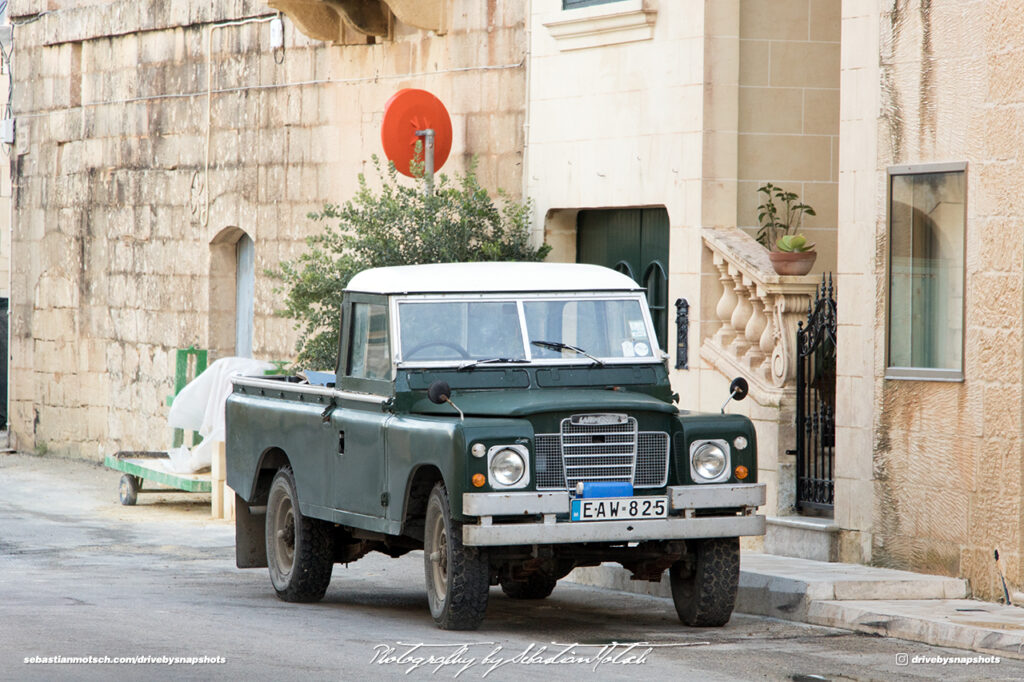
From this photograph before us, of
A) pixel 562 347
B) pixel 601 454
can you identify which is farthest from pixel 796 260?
pixel 601 454

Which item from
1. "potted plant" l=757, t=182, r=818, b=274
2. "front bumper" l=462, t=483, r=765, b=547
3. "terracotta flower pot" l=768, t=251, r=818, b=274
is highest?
"potted plant" l=757, t=182, r=818, b=274

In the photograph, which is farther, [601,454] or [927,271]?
[927,271]

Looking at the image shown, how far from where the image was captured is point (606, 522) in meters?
9.24

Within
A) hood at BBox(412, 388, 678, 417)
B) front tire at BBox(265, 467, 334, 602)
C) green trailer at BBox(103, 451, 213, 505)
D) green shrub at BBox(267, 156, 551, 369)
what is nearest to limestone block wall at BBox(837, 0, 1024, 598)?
hood at BBox(412, 388, 678, 417)

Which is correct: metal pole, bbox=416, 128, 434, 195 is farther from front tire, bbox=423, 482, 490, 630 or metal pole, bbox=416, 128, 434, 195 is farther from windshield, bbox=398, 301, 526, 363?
front tire, bbox=423, 482, 490, 630

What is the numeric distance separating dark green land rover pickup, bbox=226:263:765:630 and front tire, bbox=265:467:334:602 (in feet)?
0.05

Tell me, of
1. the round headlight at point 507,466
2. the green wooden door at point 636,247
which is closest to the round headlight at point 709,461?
the round headlight at point 507,466

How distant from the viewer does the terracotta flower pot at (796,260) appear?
12.6m

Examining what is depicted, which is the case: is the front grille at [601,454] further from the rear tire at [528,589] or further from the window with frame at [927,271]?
the window with frame at [927,271]

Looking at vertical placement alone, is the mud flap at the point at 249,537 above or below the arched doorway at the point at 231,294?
below

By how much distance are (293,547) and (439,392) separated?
2440mm

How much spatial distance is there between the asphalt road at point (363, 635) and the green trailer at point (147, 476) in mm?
3045

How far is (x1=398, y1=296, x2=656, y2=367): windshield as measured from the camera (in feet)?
33.3

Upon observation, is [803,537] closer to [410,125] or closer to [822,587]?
[822,587]
